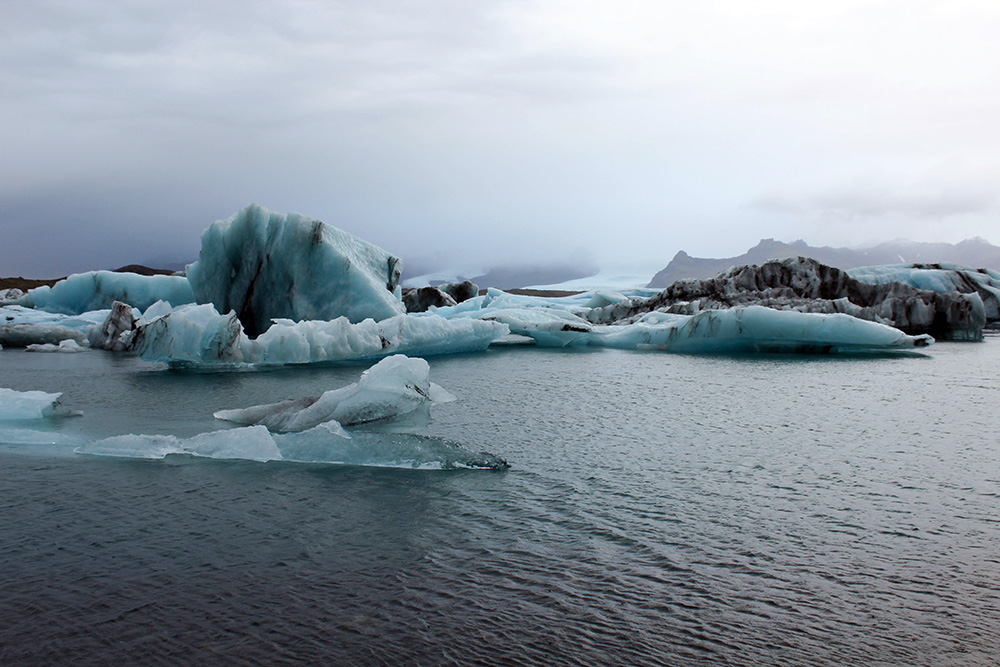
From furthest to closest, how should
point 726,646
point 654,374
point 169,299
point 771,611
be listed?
point 169,299 → point 654,374 → point 771,611 → point 726,646

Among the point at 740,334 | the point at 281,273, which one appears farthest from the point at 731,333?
the point at 281,273

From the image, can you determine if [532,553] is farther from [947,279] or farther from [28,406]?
[947,279]

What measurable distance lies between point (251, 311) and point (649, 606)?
15.4 metres

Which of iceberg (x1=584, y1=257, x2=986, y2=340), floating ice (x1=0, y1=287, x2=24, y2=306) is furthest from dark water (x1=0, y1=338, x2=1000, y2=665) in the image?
floating ice (x1=0, y1=287, x2=24, y2=306)

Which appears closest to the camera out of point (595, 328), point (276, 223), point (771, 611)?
point (771, 611)

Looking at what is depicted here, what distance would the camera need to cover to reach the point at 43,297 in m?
25.2

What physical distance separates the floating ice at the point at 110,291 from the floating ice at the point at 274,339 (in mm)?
11825

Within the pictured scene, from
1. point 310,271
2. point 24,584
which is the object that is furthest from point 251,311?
point 24,584

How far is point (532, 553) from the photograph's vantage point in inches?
127

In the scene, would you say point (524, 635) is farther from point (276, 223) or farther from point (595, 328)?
point (595, 328)

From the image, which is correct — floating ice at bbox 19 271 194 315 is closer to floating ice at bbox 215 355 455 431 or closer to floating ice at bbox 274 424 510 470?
floating ice at bbox 215 355 455 431

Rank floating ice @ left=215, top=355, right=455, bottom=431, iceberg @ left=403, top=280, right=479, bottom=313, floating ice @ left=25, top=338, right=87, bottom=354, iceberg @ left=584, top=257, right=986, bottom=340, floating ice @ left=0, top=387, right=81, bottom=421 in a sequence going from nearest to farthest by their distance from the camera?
floating ice @ left=215, top=355, right=455, bottom=431
floating ice @ left=0, top=387, right=81, bottom=421
floating ice @ left=25, top=338, right=87, bottom=354
iceberg @ left=584, top=257, right=986, bottom=340
iceberg @ left=403, top=280, right=479, bottom=313

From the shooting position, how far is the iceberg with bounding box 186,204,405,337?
15.8m

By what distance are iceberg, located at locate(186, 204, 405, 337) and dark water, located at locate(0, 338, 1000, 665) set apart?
32.0 ft
